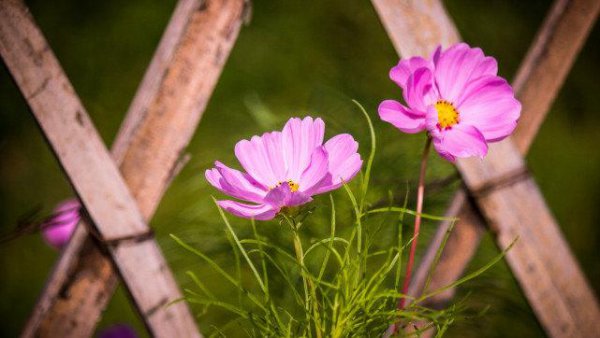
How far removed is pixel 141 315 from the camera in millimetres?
574

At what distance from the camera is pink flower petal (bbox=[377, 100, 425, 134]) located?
0.33 m

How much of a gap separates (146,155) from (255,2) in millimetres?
1123

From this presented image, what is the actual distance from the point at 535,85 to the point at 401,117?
0.44 metres

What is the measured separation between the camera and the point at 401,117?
33 cm

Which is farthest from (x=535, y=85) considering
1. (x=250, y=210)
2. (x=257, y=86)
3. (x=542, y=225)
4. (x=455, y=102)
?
(x=257, y=86)

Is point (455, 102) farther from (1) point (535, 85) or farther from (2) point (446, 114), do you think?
(1) point (535, 85)

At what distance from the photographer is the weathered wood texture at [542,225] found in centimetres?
67

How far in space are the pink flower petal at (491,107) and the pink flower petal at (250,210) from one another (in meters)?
0.14

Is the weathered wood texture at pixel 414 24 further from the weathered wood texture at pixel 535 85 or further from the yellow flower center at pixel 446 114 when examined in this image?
the yellow flower center at pixel 446 114

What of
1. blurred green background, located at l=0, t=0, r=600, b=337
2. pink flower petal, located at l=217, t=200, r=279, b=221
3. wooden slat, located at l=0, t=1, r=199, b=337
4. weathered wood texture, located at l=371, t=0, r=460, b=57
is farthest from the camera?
blurred green background, located at l=0, t=0, r=600, b=337

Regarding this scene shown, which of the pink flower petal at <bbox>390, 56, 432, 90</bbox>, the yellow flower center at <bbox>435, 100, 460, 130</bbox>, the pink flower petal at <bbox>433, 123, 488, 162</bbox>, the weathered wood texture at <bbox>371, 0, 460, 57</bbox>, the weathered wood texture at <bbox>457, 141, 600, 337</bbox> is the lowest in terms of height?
the weathered wood texture at <bbox>457, 141, 600, 337</bbox>

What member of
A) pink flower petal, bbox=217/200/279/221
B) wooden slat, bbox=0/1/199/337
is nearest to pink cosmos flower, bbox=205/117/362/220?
pink flower petal, bbox=217/200/279/221

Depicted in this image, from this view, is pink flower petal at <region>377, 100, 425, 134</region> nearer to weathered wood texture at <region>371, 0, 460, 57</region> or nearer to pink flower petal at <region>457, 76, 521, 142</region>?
pink flower petal at <region>457, 76, 521, 142</region>

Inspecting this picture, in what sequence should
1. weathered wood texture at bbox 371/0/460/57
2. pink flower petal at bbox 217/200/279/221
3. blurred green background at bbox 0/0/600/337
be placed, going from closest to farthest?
1. pink flower petal at bbox 217/200/279/221
2. weathered wood texture at bbox 371/0/460/57
3. blurred green background at bbox 0/0/600/337
